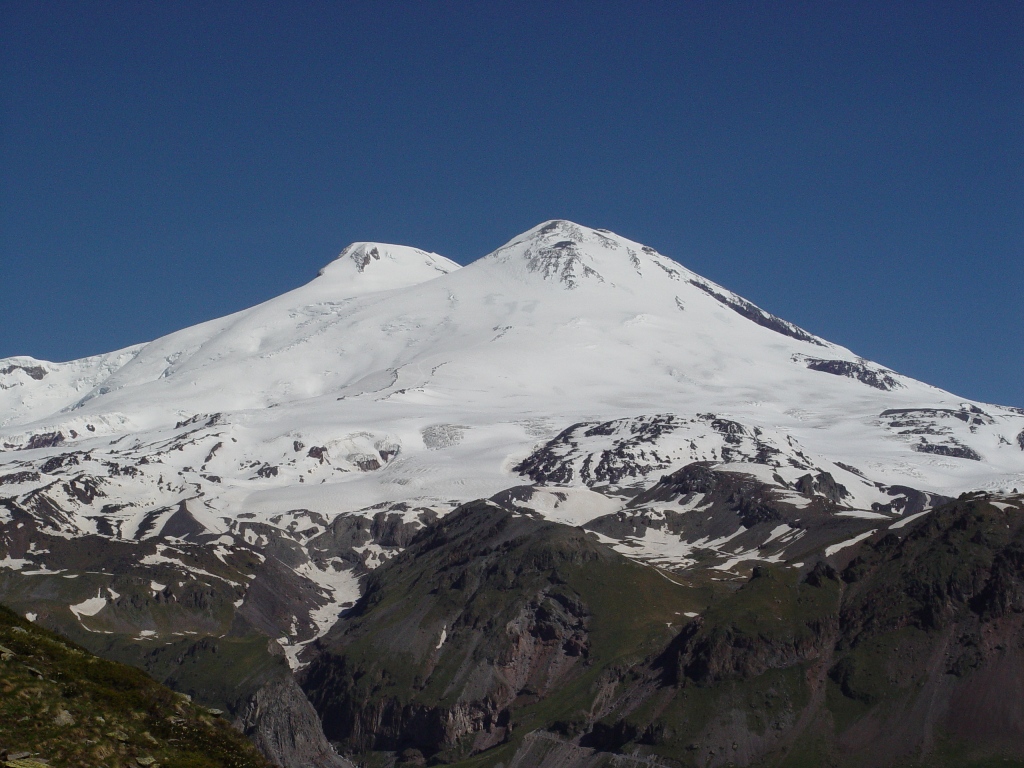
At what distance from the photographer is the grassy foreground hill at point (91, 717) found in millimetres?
40656

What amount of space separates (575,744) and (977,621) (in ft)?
180

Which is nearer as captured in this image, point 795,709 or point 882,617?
point 795,709

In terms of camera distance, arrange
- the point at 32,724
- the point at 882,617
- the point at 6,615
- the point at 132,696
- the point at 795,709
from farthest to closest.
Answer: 1. the point at 882,617
2. the point at 795,709
3. the point at 6,615
4. the point at 132,696
5. the point at 32,724

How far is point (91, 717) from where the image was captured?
42.8 m

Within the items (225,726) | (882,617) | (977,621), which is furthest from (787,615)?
(225,726)

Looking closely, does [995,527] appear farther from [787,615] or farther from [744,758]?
[744,758]

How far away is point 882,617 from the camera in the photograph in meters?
193

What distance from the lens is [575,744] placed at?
185 m

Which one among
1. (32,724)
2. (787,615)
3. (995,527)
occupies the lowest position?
(32,724)

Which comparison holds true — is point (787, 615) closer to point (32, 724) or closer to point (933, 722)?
point (933, 722)

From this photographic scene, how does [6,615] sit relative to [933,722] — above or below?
below

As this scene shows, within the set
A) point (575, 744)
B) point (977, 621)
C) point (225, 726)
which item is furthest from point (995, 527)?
point (225, 726)

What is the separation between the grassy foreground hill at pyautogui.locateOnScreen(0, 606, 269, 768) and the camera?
40656mm

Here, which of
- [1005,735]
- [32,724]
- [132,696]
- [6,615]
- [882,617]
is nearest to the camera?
[32,724]
